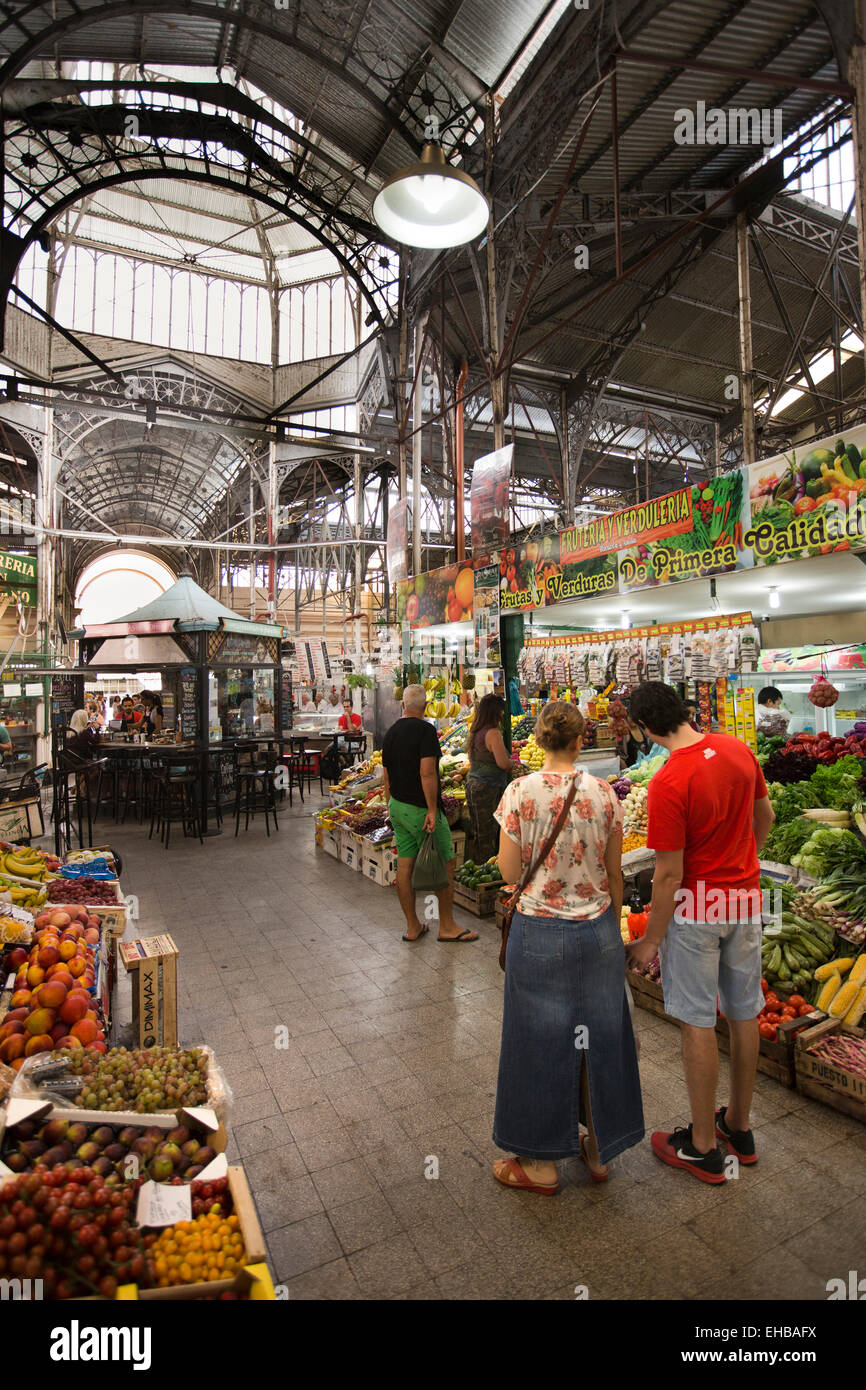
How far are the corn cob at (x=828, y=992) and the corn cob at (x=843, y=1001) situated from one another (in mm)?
54

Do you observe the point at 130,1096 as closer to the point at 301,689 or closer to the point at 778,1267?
the point at 778,1267

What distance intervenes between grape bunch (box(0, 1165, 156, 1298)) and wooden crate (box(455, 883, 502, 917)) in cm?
427

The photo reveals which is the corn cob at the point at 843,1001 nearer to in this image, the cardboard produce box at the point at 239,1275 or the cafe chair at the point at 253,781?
the cardboard produce box at the point at 239,1275

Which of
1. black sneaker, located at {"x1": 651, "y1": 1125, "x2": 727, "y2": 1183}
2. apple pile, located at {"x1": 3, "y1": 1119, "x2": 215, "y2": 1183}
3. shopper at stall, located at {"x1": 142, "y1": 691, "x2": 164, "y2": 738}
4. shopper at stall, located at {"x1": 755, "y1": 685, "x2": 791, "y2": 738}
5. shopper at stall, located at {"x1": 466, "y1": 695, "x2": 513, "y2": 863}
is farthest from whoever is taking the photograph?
shopper at stall, located at {"x1": 142, "y1": 691, "x2": 164, "y2": 738}

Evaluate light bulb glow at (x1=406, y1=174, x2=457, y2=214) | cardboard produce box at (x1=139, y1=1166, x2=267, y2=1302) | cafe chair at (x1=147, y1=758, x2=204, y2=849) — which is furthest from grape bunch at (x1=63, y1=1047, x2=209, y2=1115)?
cafe chair at (x1=147, y1=758, x2=204, y2=849)

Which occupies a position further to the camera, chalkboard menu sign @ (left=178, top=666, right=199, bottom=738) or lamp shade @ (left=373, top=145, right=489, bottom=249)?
chalkboard menu sign @ (left=178, top=666, right=199, bottom=738)

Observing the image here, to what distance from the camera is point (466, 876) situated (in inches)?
241

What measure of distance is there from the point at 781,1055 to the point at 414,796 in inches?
111

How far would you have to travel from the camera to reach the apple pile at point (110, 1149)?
6.41 ft

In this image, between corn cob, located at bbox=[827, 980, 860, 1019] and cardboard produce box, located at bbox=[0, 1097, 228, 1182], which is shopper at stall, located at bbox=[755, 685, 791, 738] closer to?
corn cob, located at bbox=[827, 980, 860, 1019]

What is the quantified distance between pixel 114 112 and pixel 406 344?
587 centimetres

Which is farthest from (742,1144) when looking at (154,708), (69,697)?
(154,708)

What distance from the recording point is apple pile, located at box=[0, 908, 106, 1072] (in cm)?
267

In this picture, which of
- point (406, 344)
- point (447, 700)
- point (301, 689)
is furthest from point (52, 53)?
point (301, 689)
